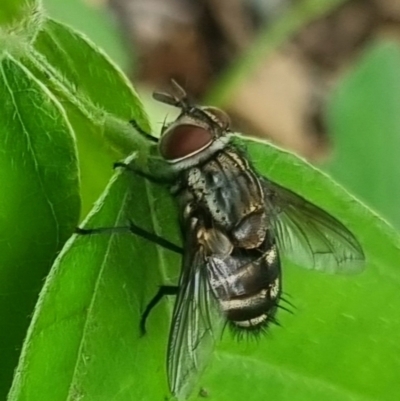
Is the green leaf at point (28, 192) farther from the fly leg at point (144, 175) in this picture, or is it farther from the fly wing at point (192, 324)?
the fly wing at point (192, 324)

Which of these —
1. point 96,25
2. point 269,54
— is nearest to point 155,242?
point 96,25

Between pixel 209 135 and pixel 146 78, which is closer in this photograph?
pixel 209 135

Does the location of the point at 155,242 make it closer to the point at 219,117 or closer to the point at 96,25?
the point at 219,117

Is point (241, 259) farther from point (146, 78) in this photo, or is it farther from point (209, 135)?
point (146, 78)

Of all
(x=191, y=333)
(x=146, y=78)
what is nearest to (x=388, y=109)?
(x=146, y=78)

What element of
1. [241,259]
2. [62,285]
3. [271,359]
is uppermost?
[241,259]

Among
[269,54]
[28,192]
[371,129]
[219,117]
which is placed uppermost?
[269,54]

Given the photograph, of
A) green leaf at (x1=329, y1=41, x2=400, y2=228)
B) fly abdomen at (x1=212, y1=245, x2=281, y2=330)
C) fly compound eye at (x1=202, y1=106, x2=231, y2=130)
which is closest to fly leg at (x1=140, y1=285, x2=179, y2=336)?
fly abdomen at (x1=212, y1=245, x2=281, y2=330)
